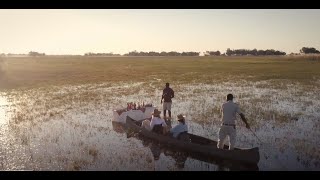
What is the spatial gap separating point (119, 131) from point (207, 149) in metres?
6.79

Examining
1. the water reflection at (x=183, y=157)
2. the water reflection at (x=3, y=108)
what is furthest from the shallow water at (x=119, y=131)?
the water reflection at (x=183, y=157)

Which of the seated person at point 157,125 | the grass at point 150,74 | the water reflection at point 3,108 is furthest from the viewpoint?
the grass at point 150,74

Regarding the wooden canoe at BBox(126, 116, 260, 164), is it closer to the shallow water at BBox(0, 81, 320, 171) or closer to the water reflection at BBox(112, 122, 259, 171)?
the water reflection at BBox(112, 122, 259, 171)

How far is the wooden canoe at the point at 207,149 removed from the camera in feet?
41.1

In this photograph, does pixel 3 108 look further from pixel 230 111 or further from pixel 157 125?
pixel 230 111

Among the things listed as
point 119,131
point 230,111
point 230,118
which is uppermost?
point 230,111

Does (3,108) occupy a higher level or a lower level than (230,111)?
lower

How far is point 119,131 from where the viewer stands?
63.2ft

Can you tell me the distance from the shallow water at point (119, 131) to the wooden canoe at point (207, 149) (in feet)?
1.81

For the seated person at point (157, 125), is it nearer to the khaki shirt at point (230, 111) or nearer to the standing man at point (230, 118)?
the standing man at point (230, 118)

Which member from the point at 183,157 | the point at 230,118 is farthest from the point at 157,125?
the point at 230,118

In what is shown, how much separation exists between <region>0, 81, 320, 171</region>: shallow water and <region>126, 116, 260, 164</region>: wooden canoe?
1.81 feet

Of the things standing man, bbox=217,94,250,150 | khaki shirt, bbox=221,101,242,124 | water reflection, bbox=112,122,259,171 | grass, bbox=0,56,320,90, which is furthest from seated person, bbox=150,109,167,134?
grass, bbox=0,56,320,90
